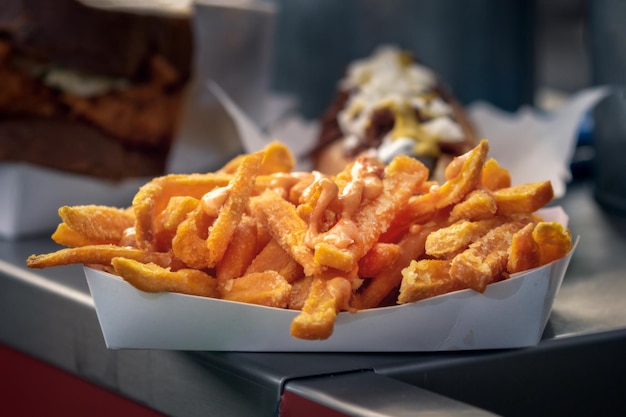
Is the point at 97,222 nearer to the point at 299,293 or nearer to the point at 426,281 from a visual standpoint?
the point at 299,293

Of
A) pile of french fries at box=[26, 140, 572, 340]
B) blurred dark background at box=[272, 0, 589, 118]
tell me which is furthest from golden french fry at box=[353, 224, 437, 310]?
blurred dark background at box=[272, 0, 589, 118]

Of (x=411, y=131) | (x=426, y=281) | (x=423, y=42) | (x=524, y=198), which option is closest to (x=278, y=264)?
(x=426, y=281)

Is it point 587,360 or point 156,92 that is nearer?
point 587,360

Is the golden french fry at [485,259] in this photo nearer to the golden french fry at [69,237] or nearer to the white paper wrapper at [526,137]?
the golden french fry at [69,237]

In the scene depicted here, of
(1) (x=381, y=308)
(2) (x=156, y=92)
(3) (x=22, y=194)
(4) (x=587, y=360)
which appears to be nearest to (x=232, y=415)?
(1) (x=381, y=308)

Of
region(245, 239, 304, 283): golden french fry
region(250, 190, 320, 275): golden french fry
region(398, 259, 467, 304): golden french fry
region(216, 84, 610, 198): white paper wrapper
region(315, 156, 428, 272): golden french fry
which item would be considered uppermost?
region(315, 156, 428, 272): golden french fry

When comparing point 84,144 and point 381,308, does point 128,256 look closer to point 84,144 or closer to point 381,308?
point 381,308

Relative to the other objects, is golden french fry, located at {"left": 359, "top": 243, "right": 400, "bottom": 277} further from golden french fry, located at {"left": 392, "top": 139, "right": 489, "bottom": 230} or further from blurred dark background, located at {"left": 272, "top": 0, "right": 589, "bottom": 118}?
blurred dark background, located at {"left": 272, "top": 0, "right": 589, "bottom": 118}

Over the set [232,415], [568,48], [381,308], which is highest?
[381,308]
